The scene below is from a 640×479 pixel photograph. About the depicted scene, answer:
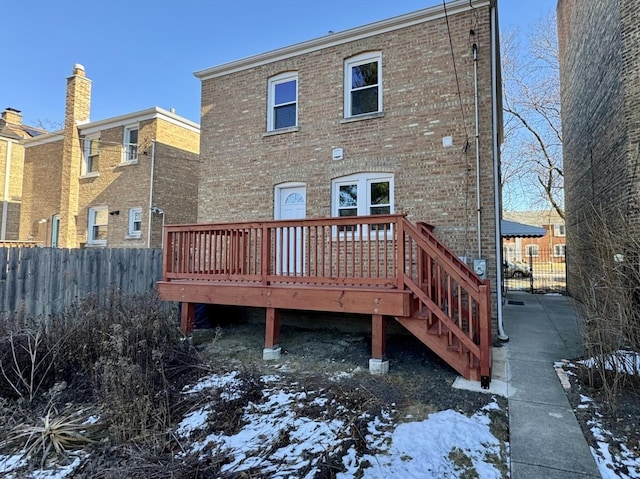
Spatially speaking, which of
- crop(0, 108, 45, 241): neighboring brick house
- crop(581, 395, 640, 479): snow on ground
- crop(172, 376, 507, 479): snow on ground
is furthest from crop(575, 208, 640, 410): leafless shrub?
crop(0, 108, 45, 241): neighboring brick house

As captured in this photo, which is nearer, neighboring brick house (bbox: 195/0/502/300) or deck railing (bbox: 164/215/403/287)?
deck railing (bbox: 164/215/403/287)

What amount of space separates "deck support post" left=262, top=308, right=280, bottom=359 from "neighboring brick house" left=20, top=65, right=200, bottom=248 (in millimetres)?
9124

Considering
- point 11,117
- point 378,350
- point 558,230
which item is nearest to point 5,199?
point 11,117

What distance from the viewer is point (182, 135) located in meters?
14.6

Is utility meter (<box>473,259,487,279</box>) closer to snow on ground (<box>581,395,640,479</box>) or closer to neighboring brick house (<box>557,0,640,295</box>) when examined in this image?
neighboring brick house (<box>557,0,640,295</box>)

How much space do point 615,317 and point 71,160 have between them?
17.8 metres

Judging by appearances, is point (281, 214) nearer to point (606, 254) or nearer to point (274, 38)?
point (274, 38)

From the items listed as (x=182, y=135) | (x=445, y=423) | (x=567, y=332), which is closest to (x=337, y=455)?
(x=445, y=423)

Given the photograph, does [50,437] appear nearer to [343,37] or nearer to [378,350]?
[378,350]

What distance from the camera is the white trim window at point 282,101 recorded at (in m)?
8.67

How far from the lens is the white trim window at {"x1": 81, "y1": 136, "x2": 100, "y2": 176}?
48.7ft

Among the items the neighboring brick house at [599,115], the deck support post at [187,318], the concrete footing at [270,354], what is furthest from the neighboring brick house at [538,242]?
the deck support post at [187,318]

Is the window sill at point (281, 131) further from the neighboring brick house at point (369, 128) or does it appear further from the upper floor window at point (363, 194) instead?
the upper floor window at point (363, 194)

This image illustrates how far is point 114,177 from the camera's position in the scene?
561 inches
